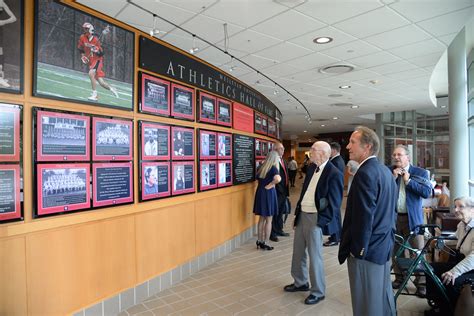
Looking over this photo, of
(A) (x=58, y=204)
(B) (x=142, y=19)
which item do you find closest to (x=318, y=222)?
(A) (x=58, y=204)

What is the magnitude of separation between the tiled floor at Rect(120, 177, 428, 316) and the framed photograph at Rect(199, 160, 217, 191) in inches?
45.0

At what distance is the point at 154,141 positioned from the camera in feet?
11.0

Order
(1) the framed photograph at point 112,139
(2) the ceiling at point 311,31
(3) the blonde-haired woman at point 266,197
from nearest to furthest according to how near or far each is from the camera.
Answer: (1) the framed photograph at point 112,139
(2) the ceiling at point 311,31
(3) the blonde-haired woman at point 266,197

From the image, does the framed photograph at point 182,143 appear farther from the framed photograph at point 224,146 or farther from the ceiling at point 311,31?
the ceiling at point 311,31

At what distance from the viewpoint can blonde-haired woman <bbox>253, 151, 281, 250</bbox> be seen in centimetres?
482

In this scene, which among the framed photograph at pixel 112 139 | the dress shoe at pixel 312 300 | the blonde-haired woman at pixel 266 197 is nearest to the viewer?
the framed photograph at pixel 112 139

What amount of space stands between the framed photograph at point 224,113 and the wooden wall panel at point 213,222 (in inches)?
46.7

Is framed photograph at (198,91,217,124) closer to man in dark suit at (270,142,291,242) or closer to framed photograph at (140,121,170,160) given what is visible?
framed photograph at (140,121,170,160)

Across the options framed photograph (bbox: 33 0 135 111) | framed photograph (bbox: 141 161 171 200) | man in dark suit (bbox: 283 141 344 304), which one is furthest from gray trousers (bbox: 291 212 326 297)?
framed photograph (bbox: 33 0 135 111)

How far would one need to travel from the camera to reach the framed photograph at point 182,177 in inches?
145

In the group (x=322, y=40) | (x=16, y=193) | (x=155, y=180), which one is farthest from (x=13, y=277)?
(x=322, y=40)

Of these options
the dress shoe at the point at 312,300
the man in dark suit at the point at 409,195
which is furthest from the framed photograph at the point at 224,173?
the man in dark suit at the point at 409,195

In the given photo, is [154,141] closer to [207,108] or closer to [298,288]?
[207,108]

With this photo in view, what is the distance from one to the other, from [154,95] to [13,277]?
210cm
